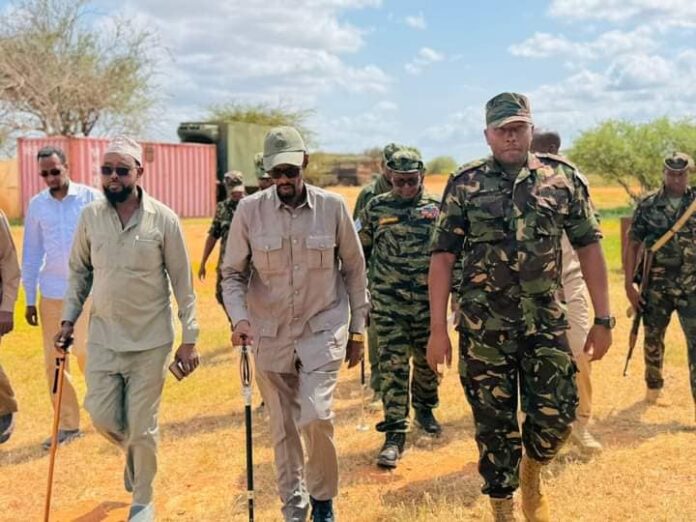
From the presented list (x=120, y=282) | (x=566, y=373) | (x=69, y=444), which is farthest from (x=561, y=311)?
(x=69, y=444)

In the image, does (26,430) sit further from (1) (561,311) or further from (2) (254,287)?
(1) (561,311)

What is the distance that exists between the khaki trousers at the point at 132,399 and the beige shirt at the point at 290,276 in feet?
2.05

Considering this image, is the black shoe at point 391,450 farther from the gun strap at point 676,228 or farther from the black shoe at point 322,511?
the gun strap at point 676,228

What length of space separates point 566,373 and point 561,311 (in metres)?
0.30

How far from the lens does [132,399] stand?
173 inches

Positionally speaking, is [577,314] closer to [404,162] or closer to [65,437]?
[404,162]

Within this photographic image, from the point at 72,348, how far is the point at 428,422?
8.92ft

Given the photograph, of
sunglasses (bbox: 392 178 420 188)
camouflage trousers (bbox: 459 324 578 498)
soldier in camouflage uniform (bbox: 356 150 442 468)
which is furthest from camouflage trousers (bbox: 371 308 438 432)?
camouflage trousers (bbox: 459 324 578 498)

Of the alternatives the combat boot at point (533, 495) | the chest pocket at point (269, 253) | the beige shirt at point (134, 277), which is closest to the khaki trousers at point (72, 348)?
A: the beige shirt at point (134, 277)

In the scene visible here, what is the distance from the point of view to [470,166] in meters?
4.06

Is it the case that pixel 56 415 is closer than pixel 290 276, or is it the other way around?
pixel 290 276

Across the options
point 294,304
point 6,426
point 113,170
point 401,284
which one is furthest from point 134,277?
point 6,426

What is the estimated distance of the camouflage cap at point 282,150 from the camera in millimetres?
4117

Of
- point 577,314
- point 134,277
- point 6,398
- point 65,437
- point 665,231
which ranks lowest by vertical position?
point 65,437
